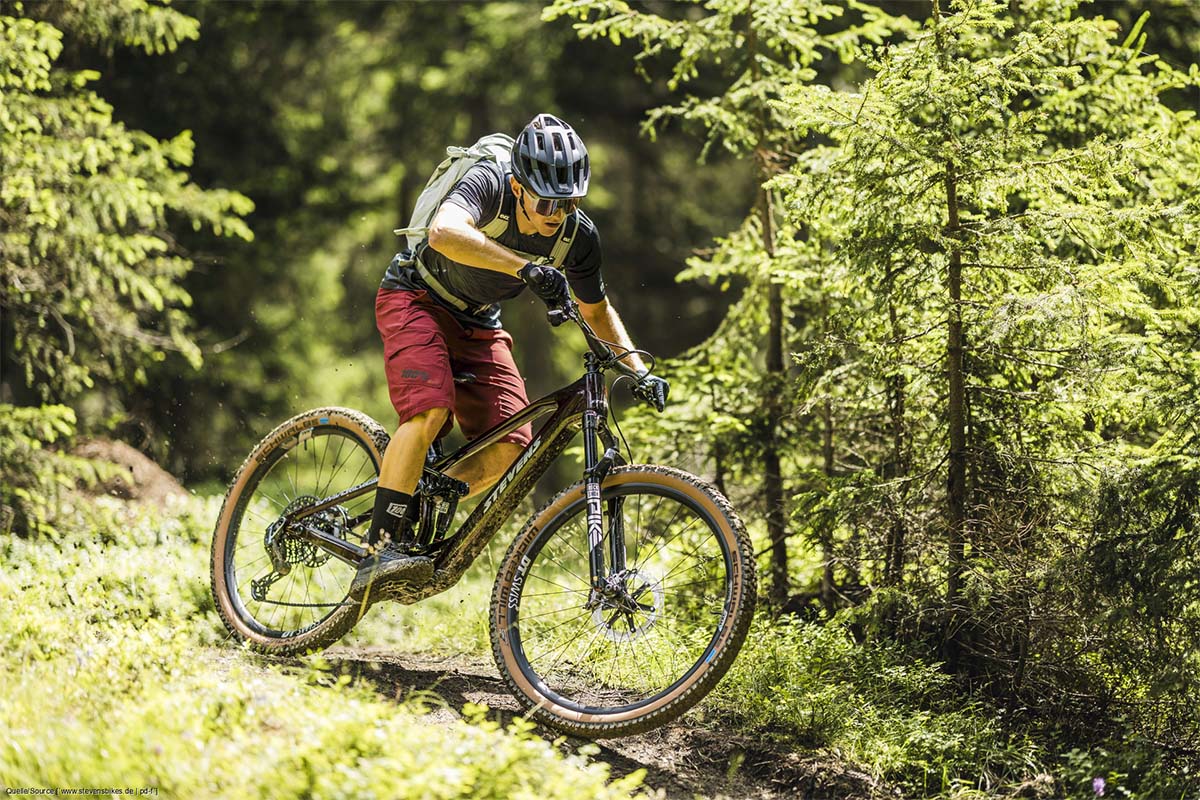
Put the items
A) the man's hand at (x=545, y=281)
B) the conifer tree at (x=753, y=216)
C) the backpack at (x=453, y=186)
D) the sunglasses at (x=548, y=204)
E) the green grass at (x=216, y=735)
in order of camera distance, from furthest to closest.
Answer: the conifer tree at (x=753, y=216)
the backpack at (x=453, y=186)
the sunglasses at (x=548, y=204)
the man's hand at (x=545, y=281)
the green grass at (x=216, y=735)

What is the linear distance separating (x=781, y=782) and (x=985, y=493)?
1736 millimetres

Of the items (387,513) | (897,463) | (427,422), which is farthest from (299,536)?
(897,463)

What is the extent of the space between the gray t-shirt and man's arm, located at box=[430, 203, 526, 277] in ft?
0.62

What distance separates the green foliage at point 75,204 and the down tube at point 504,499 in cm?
386

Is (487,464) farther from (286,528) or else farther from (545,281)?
(545,281)

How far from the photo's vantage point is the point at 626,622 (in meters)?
4.44

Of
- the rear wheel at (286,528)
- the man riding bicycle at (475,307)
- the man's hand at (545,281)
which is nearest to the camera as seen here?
the man's hand at (545,281)

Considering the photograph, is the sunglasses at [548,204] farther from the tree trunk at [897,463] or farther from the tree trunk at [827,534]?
the tree trunk at [827,534]

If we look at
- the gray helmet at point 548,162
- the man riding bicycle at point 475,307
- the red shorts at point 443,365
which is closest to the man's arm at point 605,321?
the man riding bicycle at point 475,307

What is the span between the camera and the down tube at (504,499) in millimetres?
4848

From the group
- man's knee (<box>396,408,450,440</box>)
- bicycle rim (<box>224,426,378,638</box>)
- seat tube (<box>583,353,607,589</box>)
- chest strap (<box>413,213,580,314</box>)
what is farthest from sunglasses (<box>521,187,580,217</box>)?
bicycle rim (<box>224,426,378,638</box>)

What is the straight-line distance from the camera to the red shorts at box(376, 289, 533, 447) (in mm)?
4934

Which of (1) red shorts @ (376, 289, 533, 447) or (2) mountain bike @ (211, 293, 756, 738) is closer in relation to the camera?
(2) mountain bike @ (211, 293, 756, 738)

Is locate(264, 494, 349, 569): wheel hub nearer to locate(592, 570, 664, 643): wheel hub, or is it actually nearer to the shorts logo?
the shorts logo
